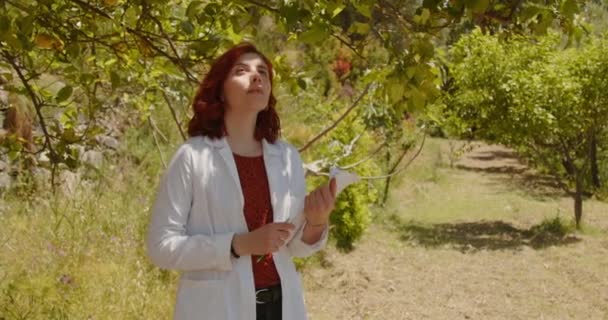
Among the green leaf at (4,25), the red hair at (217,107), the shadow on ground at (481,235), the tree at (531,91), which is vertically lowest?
the shadow on ground at (481,235)

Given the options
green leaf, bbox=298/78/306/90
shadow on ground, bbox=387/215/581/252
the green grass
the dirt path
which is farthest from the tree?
green leaf, bbox=298/78/306/90

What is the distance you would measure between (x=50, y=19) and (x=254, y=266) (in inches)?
39.2

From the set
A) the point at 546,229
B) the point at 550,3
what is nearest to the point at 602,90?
the point at 546,229

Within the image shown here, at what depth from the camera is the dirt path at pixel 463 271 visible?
5.58m

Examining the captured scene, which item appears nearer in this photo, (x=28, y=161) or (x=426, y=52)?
(x=426, y=52)

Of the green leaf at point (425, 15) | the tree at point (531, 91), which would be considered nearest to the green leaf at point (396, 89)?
the green leaf at point (425, 15)

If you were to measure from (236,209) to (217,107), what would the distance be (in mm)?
290

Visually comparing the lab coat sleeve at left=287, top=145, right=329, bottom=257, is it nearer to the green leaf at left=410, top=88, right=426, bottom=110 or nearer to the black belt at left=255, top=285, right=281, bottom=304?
the black belt at left=255, top=285, right=281, bottom=304

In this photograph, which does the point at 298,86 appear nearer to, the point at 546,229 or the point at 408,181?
the point at 546,229

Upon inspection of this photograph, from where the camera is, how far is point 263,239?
1.62 meters

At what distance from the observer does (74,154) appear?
2.36 metres

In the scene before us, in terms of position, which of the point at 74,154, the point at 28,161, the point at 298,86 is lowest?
the point at 28,161

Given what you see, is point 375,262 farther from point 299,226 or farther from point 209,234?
point 209,234

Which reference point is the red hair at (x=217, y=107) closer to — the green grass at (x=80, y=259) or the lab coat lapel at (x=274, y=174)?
the lab coat lapel at (x=274, y=174)
